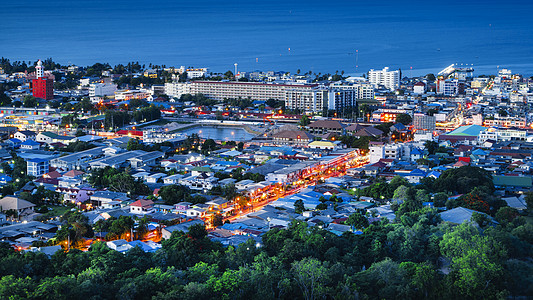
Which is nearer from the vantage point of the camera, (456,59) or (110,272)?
(110,272)

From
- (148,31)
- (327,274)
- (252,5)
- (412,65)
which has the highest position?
(252,5)

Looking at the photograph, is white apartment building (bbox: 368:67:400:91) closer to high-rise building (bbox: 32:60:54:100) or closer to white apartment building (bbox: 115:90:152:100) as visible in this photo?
white apartment building (bbox: 115:90:152:100)

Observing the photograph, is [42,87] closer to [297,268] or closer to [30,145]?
[30,145]

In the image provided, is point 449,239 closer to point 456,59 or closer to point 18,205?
point 18,205

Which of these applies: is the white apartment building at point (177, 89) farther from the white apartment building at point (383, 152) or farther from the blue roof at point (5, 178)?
the blue roof at point (5, 178)

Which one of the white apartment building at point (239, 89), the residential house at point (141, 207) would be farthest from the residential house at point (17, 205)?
the white apartment building at point (239, 89)

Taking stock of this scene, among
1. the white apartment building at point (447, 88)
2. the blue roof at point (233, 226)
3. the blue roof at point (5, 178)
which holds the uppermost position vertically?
the white apartment building at point (447, 88)

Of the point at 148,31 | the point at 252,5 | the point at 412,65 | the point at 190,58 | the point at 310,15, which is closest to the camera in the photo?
the point at 412,65

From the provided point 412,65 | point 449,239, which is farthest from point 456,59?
point 449,239
